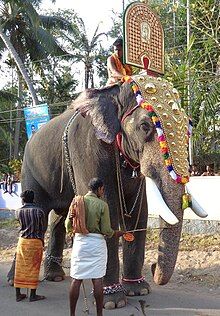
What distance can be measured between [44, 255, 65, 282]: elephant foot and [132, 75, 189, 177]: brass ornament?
2733mm

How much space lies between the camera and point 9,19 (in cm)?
2239

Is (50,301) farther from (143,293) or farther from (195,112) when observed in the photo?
(195,112)

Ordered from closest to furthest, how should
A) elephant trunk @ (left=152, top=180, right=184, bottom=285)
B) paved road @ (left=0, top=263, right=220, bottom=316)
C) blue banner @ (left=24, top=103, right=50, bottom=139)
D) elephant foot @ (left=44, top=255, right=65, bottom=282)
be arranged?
elephant trunk @ (left=152, top=180, right=184, bottom=285) → paved road @ (left=0, top=263, right=220, bottom=316) → elephant foot @ (left=44, top=255, right=65, bottom=282) → blue banner @ (left=24, top=103, right=50, bottom=139)

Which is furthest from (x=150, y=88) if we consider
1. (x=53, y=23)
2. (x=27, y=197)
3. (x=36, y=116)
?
(x=53, y=23)

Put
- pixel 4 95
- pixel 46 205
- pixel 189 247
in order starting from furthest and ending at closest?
pixel 4 95 < pixel 189 247 < pixel 46 205

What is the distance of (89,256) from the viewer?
4.29 m

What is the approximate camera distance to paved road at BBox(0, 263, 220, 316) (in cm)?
478

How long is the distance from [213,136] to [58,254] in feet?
24.6

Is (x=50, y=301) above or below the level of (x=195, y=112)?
below

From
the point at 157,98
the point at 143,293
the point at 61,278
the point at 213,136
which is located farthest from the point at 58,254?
the point at 213,136

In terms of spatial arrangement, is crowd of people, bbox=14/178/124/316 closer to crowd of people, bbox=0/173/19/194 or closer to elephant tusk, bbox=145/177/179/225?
elephant tusk, bbox=145/177/179/225

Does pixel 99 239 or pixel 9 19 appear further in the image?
pixel 9 19

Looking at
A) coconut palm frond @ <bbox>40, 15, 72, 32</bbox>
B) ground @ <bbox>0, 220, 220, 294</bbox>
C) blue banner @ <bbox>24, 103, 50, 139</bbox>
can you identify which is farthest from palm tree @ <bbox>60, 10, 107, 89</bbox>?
ground @ <bbox>0, 220, 220, 294</bbox>

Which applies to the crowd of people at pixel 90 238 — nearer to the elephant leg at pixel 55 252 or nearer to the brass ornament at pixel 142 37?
the brass ornament at pixel 142 37
